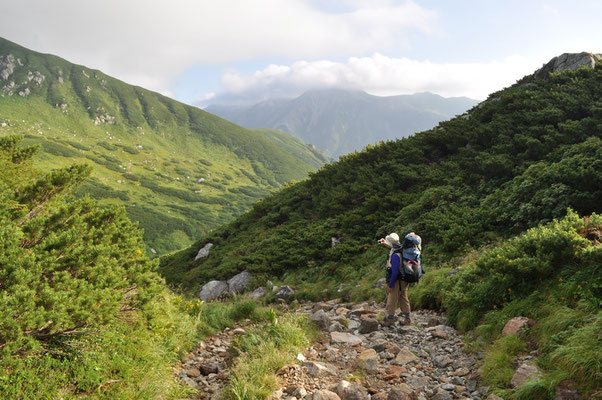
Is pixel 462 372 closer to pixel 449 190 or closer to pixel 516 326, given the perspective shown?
pixel 516 326

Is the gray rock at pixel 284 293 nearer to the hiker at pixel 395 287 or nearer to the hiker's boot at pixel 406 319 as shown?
the hiker at pixel 395 287

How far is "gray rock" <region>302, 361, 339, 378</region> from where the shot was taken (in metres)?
5.26

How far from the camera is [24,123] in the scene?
18800 cm

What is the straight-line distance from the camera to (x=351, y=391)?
4680 millimetres

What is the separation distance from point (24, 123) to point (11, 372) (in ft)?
819

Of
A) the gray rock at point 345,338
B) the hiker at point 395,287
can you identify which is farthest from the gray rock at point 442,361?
the hiker at point 395,287

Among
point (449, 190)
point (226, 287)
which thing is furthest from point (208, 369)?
point (449, 190)

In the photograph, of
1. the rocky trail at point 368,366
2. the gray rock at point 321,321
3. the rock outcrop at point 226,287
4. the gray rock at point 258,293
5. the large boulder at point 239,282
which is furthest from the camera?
the rock outcrop at point 226,287

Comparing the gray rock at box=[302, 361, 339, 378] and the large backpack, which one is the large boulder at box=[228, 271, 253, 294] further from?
the gray rock at box=[302, 361, 339, 378]

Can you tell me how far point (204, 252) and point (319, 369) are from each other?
20861 millimetres

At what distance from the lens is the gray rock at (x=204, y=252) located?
956 inches

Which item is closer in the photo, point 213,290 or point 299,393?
point 299,393

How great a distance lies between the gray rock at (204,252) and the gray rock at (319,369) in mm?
19941

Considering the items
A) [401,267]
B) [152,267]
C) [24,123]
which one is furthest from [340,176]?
[24,123]
